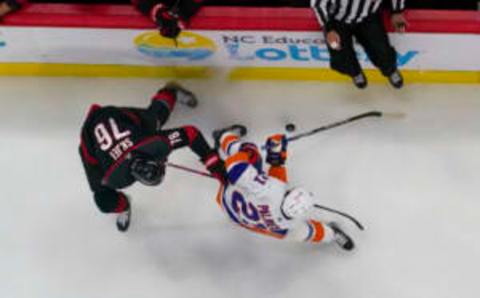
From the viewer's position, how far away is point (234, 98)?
134 inches

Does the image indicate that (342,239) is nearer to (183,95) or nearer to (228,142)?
(228,142)

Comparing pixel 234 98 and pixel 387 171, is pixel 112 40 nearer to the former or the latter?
pixel 234 98

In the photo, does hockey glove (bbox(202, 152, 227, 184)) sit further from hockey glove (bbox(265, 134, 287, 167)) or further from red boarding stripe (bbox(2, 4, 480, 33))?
red boarding stripe (bbox(2, 4, 480, 33))

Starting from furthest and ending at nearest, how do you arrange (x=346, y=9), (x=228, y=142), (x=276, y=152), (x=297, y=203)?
(x=228, y=142), (x=276, y=152), (x=346, y=9), (x=297, y=203)

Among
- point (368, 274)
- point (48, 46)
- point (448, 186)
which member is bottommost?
point (368, 274)

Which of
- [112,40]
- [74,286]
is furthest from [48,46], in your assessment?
[74,286]

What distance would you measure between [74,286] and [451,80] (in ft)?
7.02

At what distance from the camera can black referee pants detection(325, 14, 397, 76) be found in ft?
9.41

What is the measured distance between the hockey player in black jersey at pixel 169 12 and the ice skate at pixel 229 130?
55 cm

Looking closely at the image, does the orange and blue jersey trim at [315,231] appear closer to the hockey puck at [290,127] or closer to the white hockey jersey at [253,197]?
the white hockey jersey at [253,197]

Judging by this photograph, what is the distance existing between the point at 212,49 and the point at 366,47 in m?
0.74

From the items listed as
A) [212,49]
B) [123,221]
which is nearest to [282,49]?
[212,49]

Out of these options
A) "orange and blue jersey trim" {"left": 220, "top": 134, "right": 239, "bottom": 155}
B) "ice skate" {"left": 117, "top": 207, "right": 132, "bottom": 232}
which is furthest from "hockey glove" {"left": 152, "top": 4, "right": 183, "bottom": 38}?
"ice skate" {"left": 117, "top": 207, "right": 132, "bottom": 232}

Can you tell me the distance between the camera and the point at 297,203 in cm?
251
